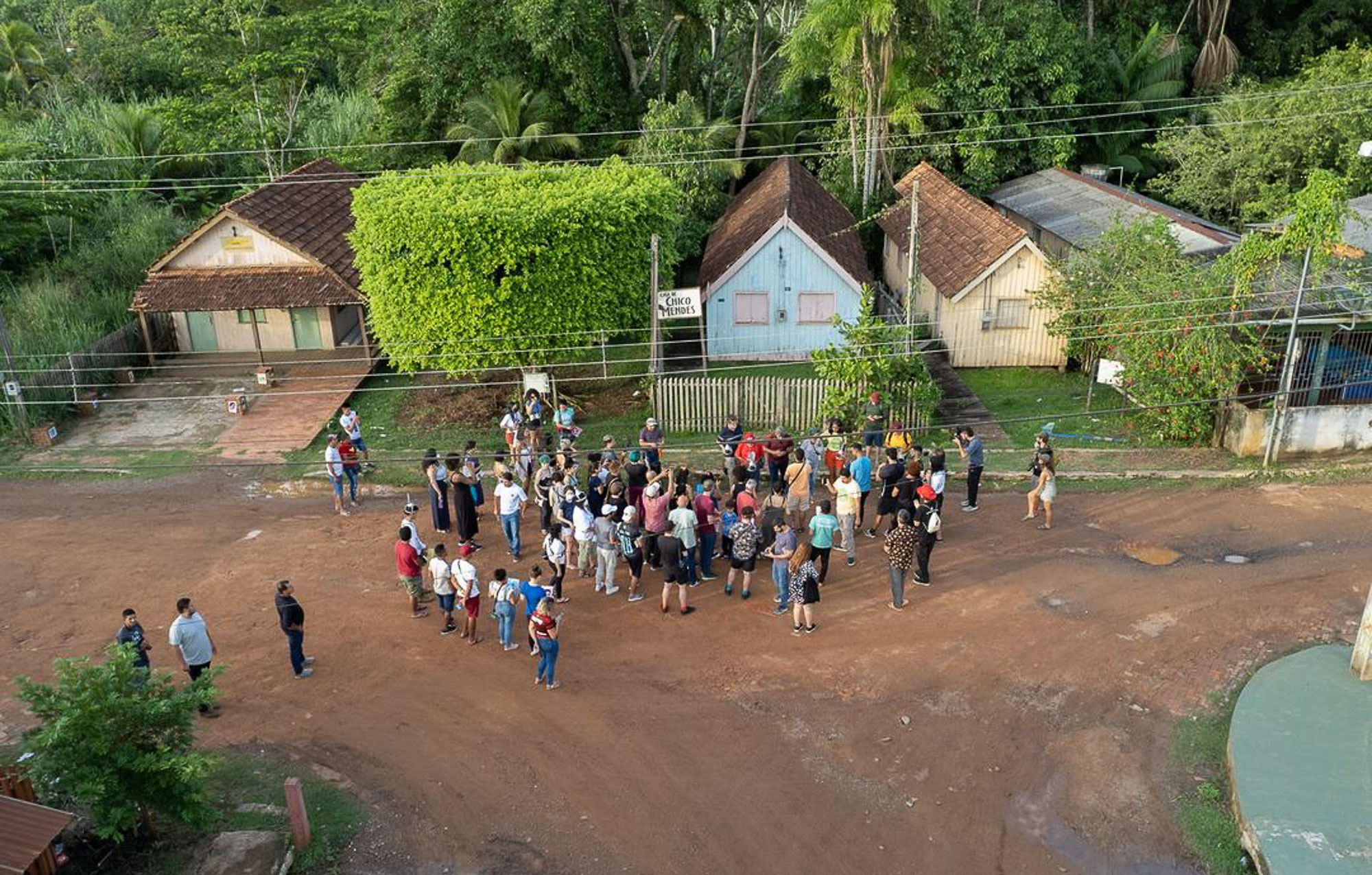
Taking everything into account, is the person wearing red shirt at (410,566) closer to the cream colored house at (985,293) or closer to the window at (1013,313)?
the cream colored house at (985,293)

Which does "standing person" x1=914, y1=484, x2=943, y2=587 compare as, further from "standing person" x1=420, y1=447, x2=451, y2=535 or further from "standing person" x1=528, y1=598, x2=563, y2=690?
"standing person" x1=420, y1=447, x2=451, y2=535

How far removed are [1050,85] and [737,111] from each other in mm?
11262

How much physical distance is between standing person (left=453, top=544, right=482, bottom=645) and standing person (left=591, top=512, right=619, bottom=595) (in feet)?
6.49

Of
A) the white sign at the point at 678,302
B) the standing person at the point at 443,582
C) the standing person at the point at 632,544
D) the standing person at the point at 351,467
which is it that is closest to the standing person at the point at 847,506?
the standing person at the point at 632,544

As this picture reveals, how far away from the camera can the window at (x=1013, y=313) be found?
25.2 meters

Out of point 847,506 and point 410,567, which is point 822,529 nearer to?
point 847,506

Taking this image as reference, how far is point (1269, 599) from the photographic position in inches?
605

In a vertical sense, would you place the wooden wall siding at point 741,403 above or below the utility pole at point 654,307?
below

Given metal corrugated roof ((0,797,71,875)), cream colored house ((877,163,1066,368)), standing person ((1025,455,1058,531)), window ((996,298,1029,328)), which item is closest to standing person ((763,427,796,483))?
standing person ((1025,455,1058,531))

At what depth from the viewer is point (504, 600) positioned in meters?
13.8

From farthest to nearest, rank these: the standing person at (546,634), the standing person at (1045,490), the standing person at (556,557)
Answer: the standing person at (1045,490)
the standing person at (556,557)
the standing person at (546,634)

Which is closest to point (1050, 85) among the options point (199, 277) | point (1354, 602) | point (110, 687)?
point (1354, 602)

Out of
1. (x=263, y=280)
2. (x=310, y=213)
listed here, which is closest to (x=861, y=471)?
(x=263, y=280)

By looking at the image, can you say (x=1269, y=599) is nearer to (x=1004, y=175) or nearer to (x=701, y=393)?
(x=701, y=393)
